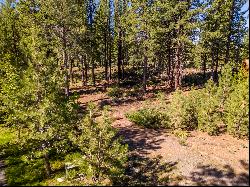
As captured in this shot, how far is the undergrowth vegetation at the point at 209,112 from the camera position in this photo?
21312mm

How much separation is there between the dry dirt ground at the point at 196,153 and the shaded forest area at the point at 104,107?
15cm

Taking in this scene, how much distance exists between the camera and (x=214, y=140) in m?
21.5

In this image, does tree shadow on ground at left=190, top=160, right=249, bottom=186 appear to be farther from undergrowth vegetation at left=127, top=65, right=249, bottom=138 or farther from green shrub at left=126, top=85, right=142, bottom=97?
green shrub at left=126, top=85, right=142, bottom=97

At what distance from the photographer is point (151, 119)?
85.6 feet

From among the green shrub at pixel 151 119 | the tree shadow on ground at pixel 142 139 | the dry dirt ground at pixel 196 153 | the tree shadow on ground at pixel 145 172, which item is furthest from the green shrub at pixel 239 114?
the tree shadow on ground at pixel 145 172

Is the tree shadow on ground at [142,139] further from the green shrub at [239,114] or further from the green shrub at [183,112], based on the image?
the green shrub at [239,114]

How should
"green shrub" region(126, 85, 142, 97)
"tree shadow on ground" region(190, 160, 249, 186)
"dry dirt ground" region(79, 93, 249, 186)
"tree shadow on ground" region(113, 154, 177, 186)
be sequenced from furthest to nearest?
"green shrub" region(126, 85, 142, 97) → "tree shadow on ground" region(113, 154, 177, 186) → "dry dirt ground" region(79, 93, 249, 186) → "tree shadow on ground" region(190, 160, 249, 186)

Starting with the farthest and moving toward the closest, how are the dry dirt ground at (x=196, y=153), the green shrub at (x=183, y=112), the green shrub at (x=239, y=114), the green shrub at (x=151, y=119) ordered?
the green shrub at (x=151, y=119) → the green shrub at (x=183, y=112) → the green shrub at (x=239, y=114) → the dry dirt ground at (x=196, y=153)

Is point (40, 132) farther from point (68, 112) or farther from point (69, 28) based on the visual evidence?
point (69, 28)

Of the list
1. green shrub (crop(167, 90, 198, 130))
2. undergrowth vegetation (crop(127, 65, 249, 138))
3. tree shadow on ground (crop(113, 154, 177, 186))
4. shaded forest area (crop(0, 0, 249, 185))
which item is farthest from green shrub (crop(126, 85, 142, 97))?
tree shadow on ground (crop(113, 154, 177, 186))

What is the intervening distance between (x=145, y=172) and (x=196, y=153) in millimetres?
3457

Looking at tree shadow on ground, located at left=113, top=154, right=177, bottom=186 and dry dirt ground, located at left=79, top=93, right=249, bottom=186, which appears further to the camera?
tree shadow on ground, located at left=113, top=154, right=177, bottom=186

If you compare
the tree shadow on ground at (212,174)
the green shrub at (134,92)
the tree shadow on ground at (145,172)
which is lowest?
the tree shadow on ground at (145,172)

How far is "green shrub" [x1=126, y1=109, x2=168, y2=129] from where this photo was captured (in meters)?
25.6
